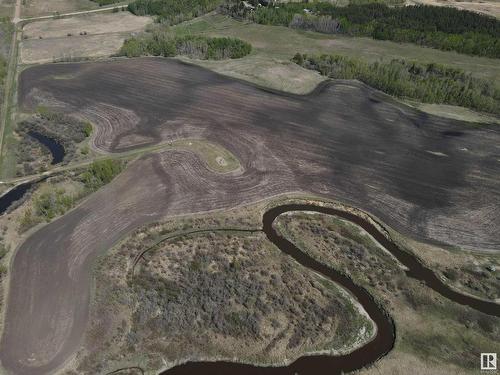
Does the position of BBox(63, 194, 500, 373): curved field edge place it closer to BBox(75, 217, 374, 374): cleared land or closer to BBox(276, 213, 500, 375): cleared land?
BBox(75, 217, 374, 374): cleared land

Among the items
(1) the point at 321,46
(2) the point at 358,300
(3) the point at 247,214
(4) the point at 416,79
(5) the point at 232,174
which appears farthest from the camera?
(1) the point at 321,46

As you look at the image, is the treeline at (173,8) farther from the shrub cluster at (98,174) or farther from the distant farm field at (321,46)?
the shrub cluster at (98,174)

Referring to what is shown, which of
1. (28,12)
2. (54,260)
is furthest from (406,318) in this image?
(28,12)

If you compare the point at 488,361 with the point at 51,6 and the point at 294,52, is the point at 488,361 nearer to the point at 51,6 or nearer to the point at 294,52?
the point at 294,52

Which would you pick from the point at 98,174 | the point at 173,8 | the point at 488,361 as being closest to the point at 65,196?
the point at 98,174

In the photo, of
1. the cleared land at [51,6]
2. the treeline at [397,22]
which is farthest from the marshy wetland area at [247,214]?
the cleared land at [51,6]

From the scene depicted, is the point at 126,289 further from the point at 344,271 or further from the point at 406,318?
the point at 406,318

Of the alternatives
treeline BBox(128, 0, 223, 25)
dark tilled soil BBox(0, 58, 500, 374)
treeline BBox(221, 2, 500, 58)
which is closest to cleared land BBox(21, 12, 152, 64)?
treeline BBox(128, 0, 223, 25)

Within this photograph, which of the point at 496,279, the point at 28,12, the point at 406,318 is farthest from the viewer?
the point at 28,12
